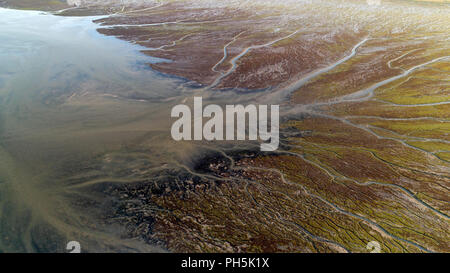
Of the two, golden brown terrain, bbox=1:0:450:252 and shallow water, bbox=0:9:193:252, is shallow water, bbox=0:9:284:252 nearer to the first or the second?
shallow water, bbox=0:9:193:252

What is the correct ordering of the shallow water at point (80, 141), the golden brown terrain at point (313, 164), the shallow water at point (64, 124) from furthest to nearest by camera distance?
1. the shallow water at point (80, 141)
2. the shallow water at point (64, 124)
3. the golden brown terrain at point (313, 164)

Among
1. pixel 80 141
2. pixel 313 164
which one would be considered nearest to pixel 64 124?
pixel 80 141

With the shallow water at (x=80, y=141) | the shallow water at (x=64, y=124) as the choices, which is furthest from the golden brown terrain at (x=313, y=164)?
the shallow water at (x=64, y=124)

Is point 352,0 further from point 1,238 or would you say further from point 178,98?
point 1,238

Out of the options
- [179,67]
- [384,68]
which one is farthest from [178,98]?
[384,68]

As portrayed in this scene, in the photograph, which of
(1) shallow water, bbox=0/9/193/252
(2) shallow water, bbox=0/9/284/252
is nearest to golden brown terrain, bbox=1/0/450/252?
(2) shallow water, bbox=0/9/284/252

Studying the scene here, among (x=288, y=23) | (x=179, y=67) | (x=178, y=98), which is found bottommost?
(x=178, y=98)

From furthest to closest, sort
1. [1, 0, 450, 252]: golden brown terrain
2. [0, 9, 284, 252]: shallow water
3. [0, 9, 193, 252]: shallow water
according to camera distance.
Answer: [0, 9, 284, 252]: shallow water < [0, 9, 193, 252]: shallow water < [1, 0, 450, 252]: golden brown terrain

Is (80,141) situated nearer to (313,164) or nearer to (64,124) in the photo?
(64,124)

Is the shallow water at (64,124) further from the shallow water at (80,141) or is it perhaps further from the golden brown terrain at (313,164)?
the golden brown terrain at (313,164)

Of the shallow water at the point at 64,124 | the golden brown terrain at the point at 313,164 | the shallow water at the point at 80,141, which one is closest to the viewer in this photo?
the golden brown terrain at the point at 313,164

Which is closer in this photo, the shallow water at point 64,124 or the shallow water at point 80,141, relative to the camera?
the shallow water at point 64,124
